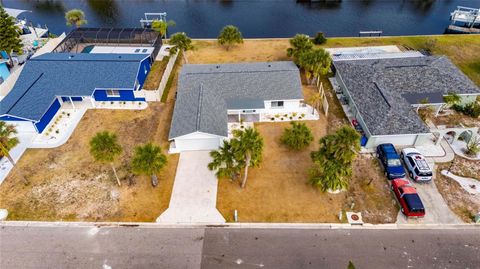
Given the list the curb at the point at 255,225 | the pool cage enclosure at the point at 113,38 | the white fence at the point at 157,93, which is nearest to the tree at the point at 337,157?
the curb at the point at 255,225

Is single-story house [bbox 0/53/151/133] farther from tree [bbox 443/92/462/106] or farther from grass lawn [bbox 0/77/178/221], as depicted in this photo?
tree [bbox 443/92/462/106]

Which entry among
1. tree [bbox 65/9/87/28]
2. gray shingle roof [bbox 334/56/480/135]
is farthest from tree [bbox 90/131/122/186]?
tree [bbox 65/9/87/28]

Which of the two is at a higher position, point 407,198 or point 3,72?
point 3,72

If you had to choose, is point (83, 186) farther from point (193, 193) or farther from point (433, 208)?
point (433, 208)

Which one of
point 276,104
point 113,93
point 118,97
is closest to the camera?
point 276,104

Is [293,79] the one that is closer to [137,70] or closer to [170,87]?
[170,87]

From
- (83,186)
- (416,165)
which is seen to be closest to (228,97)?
(83,186)
